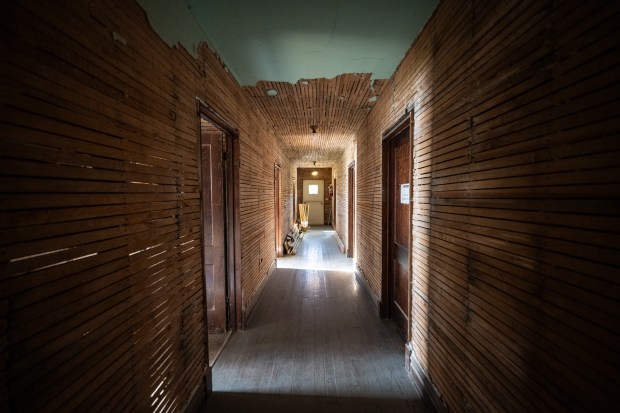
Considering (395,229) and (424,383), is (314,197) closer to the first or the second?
(395,229)

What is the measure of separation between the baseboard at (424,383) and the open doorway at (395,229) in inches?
24.9

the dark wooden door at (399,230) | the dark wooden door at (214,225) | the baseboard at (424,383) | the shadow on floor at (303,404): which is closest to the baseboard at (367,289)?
the dark wooden door at (399,230)

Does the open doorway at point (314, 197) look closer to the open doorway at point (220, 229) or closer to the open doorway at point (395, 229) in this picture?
the open doorway at point (395, 229)

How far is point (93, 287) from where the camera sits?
1.17 meters

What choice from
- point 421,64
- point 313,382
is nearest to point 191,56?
point 421,64

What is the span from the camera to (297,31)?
2.38m

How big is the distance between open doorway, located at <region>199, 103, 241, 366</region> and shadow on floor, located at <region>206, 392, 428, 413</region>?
94 centimetres

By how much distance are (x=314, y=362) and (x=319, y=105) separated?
353cm

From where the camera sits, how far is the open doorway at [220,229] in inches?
127

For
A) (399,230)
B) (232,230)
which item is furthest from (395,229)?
(232,230)

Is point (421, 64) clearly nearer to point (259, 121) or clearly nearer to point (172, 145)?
point (172, 145)

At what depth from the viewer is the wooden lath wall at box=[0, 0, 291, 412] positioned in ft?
2.92

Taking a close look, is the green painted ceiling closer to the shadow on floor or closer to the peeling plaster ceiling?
the peeling plaster ceiling

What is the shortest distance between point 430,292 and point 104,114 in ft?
8.00
